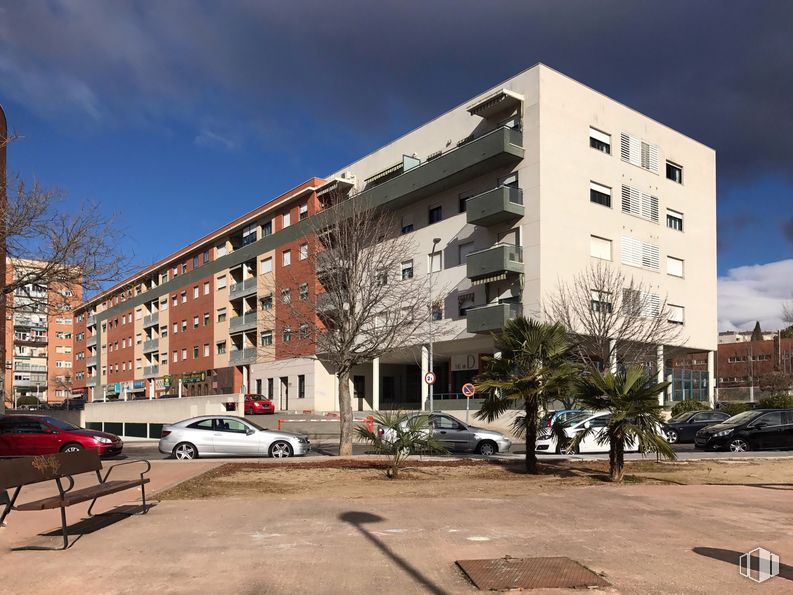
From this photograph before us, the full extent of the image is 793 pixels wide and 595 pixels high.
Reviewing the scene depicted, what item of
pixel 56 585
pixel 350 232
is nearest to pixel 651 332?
pixel 350 232

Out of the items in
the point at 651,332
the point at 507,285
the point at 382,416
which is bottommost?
the point at 382,416

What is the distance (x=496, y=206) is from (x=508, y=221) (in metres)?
1.68

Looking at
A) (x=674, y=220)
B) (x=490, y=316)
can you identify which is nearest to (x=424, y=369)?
(x=490, y=316)

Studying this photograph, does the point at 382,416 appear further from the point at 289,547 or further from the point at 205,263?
the point at 205,263

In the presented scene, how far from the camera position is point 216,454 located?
19734 millimetres

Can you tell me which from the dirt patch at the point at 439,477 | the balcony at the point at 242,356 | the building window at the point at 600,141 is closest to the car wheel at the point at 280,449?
the dirt patch at the point at 439,477

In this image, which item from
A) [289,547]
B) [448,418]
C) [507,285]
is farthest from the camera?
[507,285]

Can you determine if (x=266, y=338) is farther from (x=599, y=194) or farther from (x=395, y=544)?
(x=395, y=544)

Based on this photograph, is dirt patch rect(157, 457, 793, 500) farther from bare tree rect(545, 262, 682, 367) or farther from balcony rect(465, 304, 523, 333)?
balcony rect(465, 304, 523, 333)

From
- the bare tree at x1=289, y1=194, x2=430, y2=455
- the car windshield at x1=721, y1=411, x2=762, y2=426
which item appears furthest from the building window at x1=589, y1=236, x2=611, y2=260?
the bare tree at x1=289, y1=194, x2=430, y2=455

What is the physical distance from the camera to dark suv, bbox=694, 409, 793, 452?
21.7m

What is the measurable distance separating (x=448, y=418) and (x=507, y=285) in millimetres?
15806

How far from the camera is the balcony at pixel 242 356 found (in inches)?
2253

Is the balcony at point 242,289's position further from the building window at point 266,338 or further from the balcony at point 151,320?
the balcony at point 151,320
